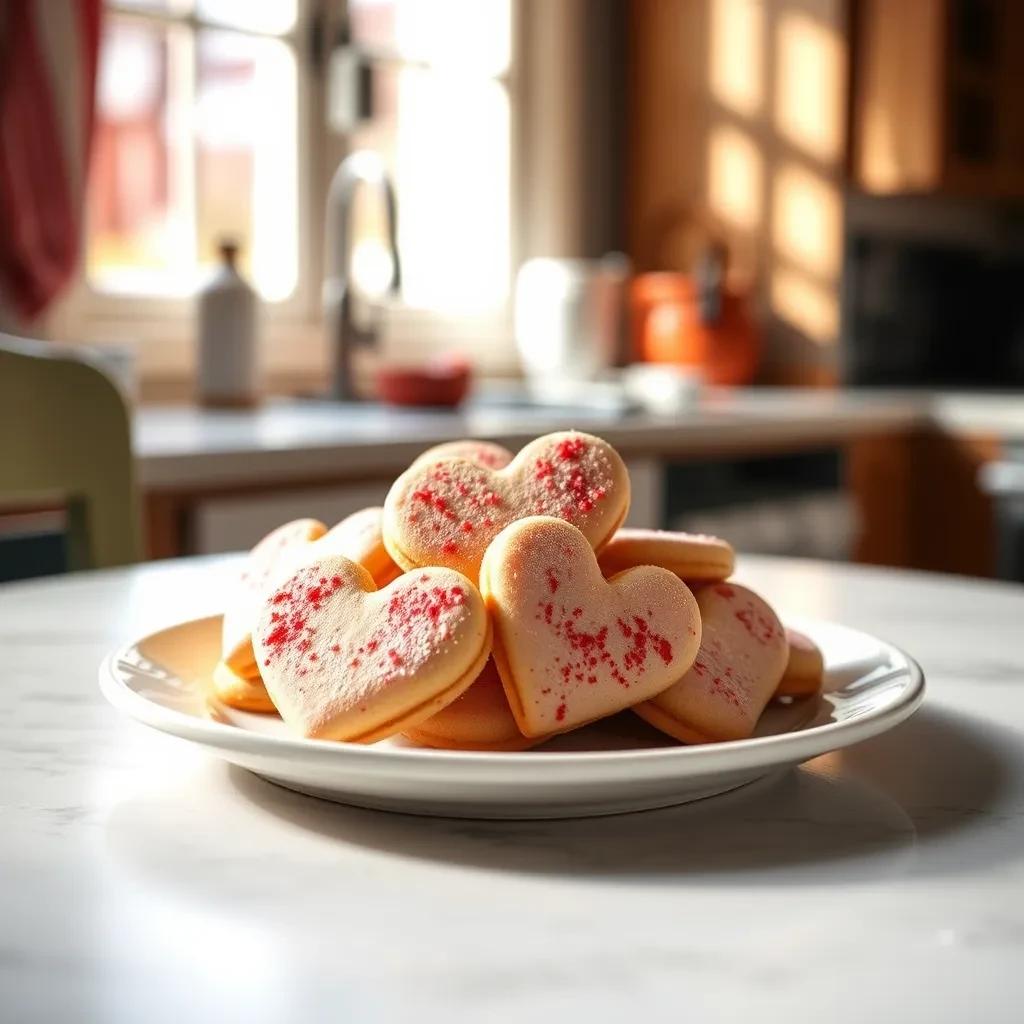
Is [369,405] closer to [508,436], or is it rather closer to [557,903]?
[508,436]

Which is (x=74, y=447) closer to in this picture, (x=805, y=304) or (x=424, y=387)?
(x=424, y=387)

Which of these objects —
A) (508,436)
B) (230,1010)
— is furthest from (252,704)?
(508,436)

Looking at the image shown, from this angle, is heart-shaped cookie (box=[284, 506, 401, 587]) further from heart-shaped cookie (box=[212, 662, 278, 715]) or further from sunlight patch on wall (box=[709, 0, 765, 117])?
sunlight patch on wall (box=[709, 0, 765, 117])

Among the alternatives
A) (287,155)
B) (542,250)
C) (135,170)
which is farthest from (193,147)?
(542,250)

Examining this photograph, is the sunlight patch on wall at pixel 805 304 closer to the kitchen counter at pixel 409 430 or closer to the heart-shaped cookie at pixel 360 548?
the kitchen counter at pixel 409 430

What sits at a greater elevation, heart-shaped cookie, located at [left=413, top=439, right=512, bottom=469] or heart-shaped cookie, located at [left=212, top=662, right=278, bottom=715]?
heart-shaped cookie, located at [left=413, top=439, right=512, bottom=469]

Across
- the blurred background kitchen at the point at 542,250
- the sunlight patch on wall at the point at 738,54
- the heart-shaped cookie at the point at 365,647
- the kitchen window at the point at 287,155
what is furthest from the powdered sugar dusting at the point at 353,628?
the sunlight patch on wall at the point at 738,54

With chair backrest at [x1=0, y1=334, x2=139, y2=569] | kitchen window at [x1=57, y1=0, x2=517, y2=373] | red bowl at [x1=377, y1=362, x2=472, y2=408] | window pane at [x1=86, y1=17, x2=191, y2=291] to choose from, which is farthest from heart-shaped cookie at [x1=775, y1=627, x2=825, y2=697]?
window pane at [x1=86, y1=17, x2=191, y2=291]

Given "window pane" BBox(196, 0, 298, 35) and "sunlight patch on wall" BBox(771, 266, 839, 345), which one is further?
"sunlight patch on wall" BBox(771, 266, 839, 345)
